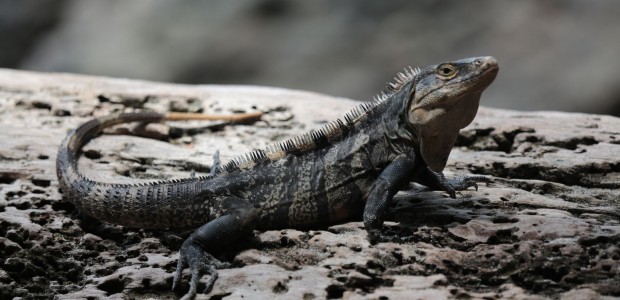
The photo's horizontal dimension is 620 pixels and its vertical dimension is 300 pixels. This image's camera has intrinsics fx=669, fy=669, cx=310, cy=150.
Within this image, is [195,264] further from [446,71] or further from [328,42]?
[328,42]

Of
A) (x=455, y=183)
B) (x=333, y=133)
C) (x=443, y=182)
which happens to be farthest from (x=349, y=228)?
(x=455, y=183)

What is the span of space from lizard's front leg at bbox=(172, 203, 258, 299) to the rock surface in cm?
9

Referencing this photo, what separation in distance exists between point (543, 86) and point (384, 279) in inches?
244

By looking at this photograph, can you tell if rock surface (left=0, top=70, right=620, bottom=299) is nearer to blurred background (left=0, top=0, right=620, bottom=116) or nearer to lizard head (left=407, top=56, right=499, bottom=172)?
lizard head (left=407, top=56, right=499, bottom=172)

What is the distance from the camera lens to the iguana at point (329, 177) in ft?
13.7

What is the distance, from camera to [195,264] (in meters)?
3.92

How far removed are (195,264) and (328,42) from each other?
6.96 metres

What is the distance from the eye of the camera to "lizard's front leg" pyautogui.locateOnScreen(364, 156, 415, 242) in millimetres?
4180

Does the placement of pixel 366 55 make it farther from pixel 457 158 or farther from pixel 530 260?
pixel 530 260

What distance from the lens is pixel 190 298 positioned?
369cm

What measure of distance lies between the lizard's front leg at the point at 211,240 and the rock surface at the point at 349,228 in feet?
0.28

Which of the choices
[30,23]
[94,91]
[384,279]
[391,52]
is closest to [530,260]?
[384,279]

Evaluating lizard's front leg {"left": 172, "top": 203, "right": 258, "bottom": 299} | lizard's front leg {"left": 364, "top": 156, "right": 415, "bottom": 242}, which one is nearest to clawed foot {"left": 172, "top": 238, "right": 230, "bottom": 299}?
lizard's front leg {"left": 172, "top": 203, "right": 258, "bottom": 299}

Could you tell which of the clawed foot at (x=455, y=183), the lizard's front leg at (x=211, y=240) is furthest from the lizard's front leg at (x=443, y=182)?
the lizard's front leg at (x=211, y=240)
